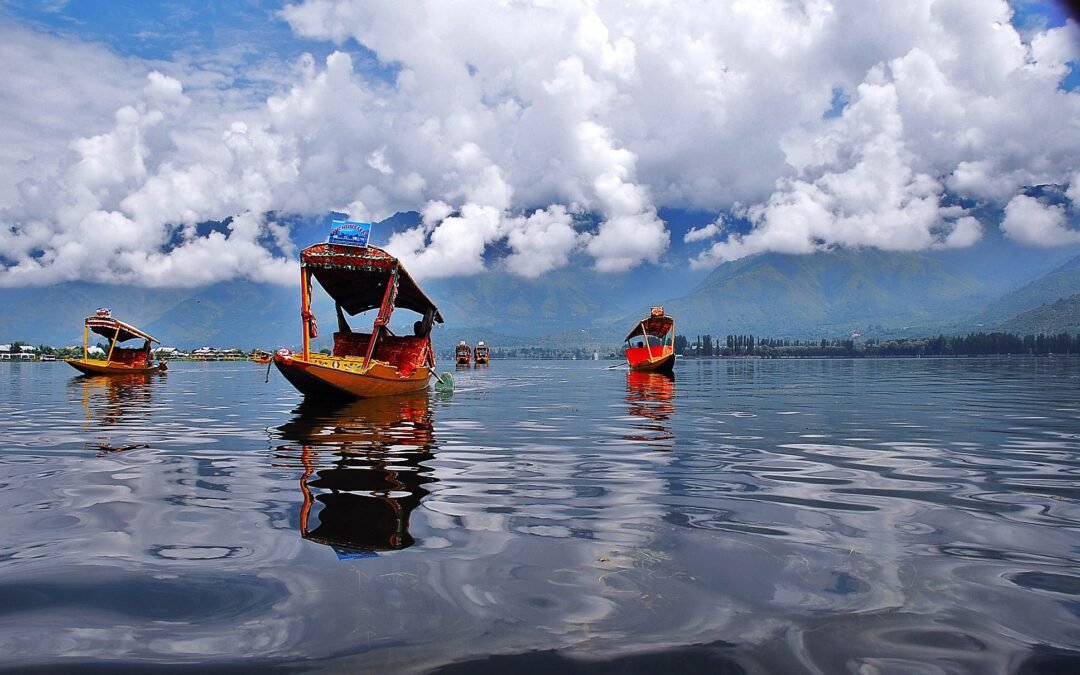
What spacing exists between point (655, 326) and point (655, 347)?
2.09 meters

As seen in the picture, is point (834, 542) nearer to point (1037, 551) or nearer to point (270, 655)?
point (1037, 551)

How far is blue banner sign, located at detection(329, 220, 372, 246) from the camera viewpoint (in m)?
26.2

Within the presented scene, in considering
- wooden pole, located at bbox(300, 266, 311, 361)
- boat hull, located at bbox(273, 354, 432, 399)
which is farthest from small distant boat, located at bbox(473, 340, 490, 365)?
wooden pole, located at bbox(300, 266, 311, 361)

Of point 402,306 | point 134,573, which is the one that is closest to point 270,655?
point 134,573

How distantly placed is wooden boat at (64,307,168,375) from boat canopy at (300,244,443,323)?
3287 centimetres

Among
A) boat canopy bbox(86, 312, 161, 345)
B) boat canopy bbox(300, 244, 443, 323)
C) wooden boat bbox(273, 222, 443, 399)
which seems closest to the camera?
wooden boat bbox(273, 222, 443, 399)

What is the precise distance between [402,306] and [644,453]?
26.5m

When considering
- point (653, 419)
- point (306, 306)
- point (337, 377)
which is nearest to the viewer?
point (653, 419)

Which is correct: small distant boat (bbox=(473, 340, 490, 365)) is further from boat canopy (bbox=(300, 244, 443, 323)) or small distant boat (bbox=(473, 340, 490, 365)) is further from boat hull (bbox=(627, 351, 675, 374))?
boat canopy (bbox=(300, 244, 443, 323))

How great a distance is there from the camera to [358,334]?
33375 mm

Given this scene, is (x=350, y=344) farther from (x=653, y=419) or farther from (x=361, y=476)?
(x=361, y=476)

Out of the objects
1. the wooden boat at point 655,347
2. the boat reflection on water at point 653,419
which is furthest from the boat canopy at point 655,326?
the boat reflection on water at point 653,419

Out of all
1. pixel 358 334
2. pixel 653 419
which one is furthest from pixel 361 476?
pixel 358 334

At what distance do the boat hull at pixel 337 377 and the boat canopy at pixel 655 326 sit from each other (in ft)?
122
